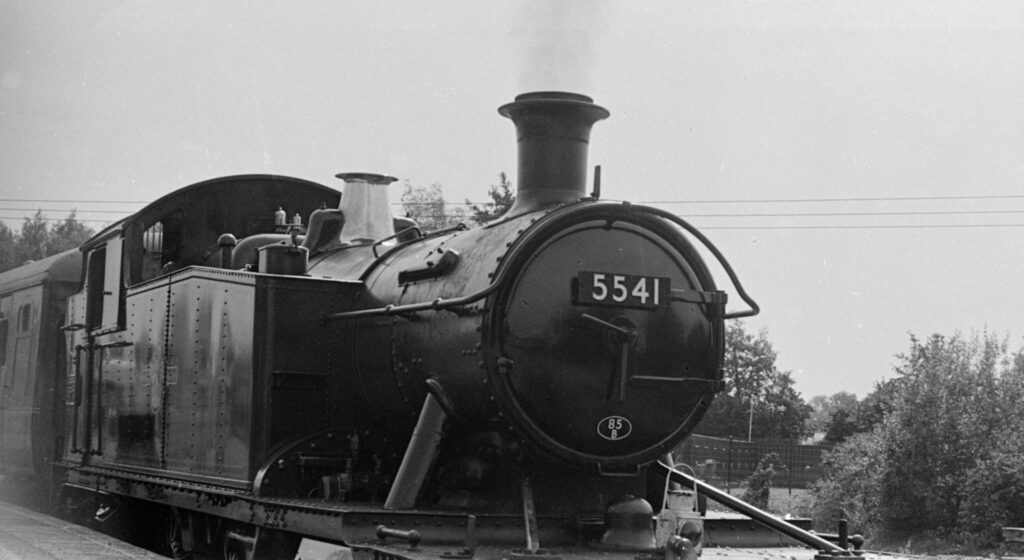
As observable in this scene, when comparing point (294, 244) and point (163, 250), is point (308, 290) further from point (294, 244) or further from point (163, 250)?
point (163, 250)

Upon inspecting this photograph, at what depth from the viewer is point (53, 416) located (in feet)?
39.6

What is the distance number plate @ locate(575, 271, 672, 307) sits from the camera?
6.11m

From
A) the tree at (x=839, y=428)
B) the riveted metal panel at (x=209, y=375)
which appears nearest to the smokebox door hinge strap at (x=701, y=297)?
the riveted metal panel at (x=209, y=375)

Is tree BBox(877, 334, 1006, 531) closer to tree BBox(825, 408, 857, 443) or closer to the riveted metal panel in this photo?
the riveted metal panel

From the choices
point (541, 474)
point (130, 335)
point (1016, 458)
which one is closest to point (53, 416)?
point (130, 335)

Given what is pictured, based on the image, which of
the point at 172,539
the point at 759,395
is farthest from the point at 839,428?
the point at 172,539

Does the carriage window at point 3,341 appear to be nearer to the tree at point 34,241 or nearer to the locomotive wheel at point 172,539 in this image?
the tree at point 34,241

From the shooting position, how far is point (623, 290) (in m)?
6.19

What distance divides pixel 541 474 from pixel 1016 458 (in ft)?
49.3

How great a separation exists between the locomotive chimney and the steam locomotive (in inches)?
0.5

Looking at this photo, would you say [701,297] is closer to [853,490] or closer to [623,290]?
[623,290]

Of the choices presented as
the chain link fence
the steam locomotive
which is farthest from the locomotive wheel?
the chain link fence

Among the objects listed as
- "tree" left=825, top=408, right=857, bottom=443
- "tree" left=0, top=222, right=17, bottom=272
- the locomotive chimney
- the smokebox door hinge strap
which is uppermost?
"tree" left=0, top=222, right=17, bottom=272

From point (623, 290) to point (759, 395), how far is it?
63.3 m
